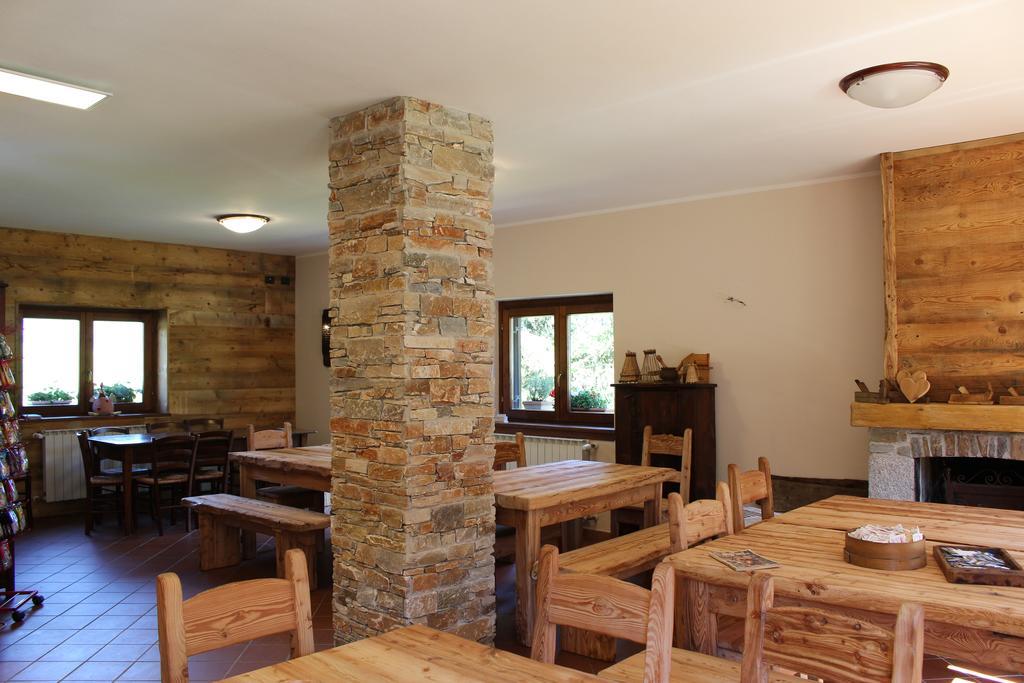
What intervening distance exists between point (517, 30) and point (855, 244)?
10.8ft

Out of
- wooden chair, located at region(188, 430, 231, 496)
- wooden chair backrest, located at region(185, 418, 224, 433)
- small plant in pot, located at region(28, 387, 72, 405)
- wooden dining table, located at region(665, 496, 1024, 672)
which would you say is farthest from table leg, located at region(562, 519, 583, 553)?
small plant in pot, located at region(28, 387, 72, 405)

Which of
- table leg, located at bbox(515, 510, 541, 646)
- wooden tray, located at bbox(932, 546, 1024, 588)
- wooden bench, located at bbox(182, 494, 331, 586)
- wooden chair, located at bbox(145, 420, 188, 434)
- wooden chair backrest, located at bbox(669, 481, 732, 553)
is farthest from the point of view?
wooden chair, located at bbox(145, 420, 188, 434)

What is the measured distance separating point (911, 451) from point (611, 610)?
331 centimetres

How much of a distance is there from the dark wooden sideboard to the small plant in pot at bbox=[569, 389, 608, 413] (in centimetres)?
81

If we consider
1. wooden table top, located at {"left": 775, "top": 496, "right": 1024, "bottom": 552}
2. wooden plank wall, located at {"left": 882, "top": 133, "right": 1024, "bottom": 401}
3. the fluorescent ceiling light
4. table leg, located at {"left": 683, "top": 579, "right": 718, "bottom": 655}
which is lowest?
table leg, located at {"left": 683, "top": 579, "right": 718, "bottom": 655}

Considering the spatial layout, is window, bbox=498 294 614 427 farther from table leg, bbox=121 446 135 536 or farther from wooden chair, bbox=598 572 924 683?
wooden chair, bbox=598 572 924 683

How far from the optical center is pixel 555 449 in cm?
689

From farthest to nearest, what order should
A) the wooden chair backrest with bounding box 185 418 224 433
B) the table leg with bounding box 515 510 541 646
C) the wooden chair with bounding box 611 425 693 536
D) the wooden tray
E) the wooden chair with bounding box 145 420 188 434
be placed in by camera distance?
the wooden chair backrest with bounding box 185 418 224 433, the wooden chair with bounding box 145 420 188 434, the wooden chair with bounding box 611 425 693 536, the table leg with bounding box 515 510 541 646, the wooden tray

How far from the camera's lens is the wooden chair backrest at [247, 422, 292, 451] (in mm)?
6301

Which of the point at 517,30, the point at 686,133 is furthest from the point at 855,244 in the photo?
the point at 517,30

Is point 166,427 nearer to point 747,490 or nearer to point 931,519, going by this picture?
point 747,490

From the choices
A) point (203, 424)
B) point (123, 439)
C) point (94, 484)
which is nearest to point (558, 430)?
point (123, 439)

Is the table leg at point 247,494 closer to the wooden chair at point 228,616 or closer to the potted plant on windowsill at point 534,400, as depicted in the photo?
the potted plant on windowsill at point 534,400

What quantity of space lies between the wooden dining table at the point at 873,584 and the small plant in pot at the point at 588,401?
11.6 ft
